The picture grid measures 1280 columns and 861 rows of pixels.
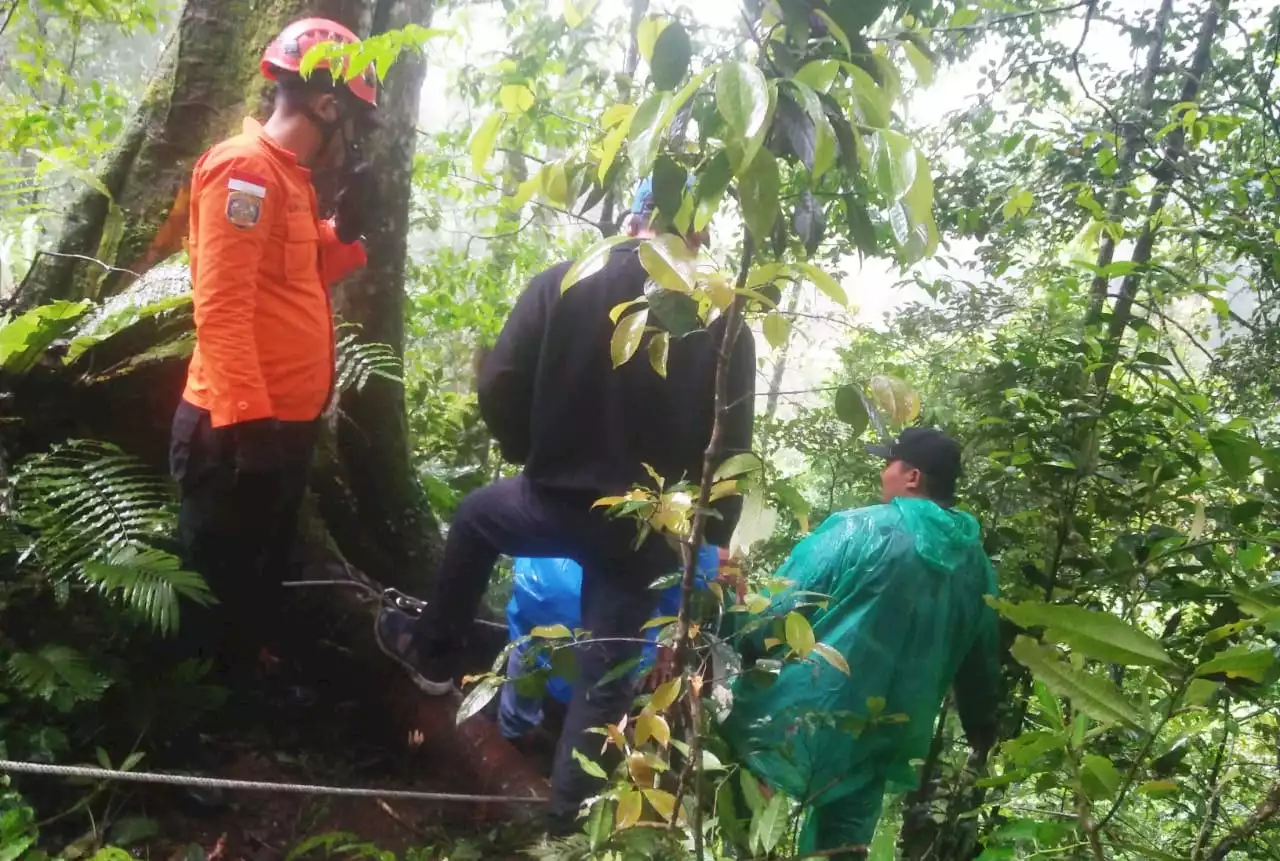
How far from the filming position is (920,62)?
1.12 meters

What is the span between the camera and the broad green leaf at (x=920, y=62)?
1.10 metres

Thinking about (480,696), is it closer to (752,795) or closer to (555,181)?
(752,795)

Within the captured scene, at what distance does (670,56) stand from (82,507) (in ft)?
6.65

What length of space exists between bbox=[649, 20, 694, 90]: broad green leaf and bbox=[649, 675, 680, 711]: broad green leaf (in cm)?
87

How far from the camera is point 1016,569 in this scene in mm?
2213

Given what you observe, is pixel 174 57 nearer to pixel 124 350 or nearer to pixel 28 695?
pixel 124 350

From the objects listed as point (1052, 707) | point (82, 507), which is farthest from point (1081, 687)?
point (82, 507)

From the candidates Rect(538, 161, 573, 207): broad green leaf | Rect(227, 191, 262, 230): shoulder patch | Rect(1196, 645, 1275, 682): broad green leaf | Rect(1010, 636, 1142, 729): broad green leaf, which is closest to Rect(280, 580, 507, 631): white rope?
Rect(227, 191, 262, 230): shoulder patch

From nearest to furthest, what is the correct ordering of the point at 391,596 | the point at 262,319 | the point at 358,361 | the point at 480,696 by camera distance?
the point at 480,696
the point at 262,319
the point at 358,361
the point at 391,596

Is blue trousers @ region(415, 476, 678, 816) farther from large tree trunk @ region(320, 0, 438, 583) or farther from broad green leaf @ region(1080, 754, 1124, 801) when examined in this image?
broad green leaf @ region(1080, 754, 1124, 801)

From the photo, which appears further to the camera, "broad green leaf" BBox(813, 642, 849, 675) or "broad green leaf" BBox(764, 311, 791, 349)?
"broad green leaf" BBox(813, 642, 849, 675)

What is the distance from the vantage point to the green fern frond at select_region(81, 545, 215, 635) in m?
2.01

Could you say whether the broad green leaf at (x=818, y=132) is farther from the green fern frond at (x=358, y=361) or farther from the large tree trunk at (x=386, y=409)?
the large tree trunk at (x=386, y=409)

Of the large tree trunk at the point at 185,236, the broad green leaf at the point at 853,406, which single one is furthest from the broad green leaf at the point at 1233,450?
the large tree trunk at the point at 185,236
